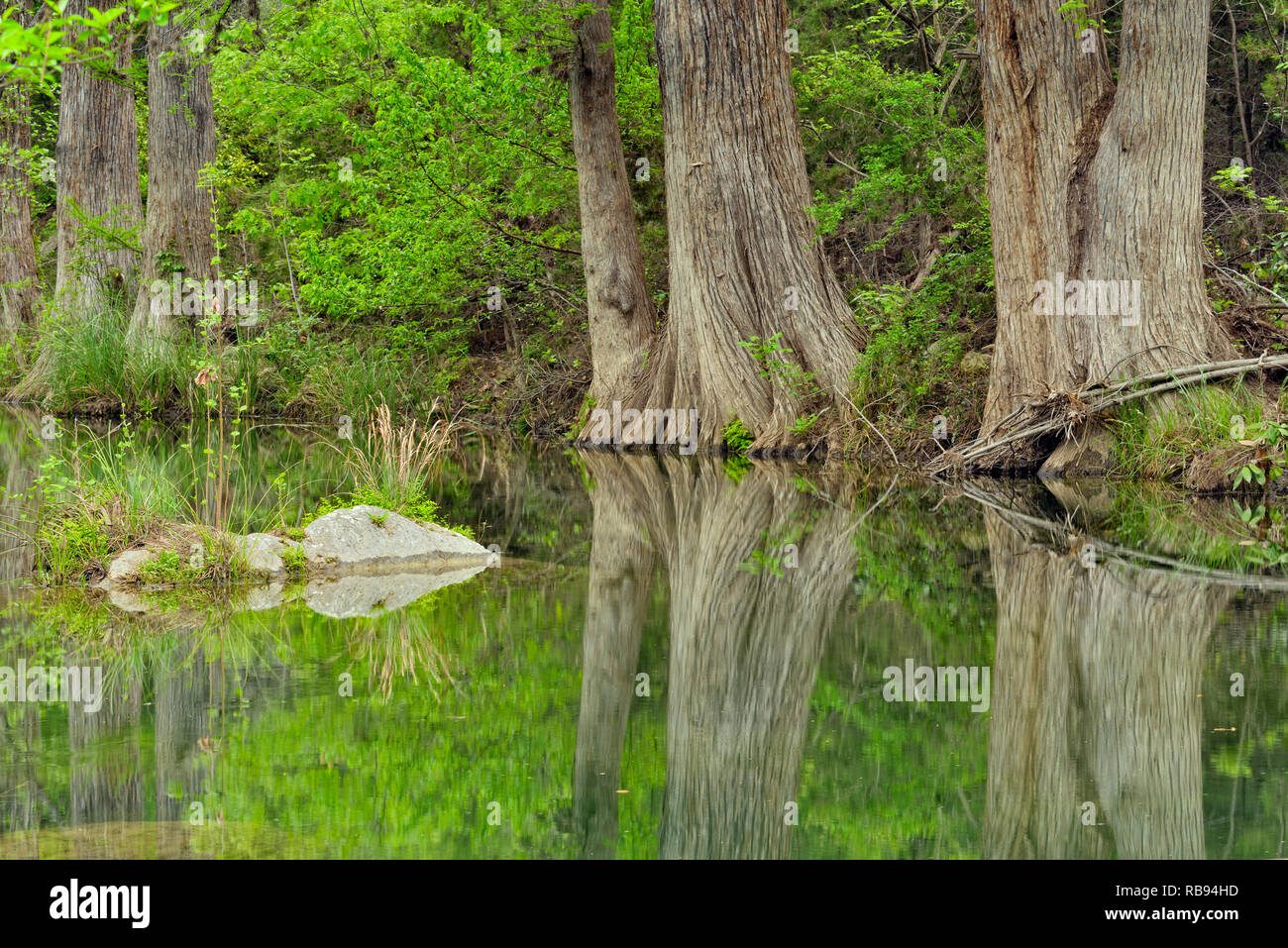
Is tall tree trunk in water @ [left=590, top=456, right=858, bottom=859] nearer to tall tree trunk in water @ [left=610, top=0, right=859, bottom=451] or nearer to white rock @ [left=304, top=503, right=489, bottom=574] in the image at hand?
white rock @ [left=304, top=503, right=489, bottom=574]

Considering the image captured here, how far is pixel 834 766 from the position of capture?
413 cm

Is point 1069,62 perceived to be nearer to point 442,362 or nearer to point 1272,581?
point 1272,581

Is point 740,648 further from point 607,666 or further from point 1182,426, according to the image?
point 1182,426

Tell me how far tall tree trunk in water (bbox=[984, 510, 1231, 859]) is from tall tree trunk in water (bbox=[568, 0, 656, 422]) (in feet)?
33.9

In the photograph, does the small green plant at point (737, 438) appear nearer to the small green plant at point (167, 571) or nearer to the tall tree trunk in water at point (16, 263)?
the small green plant at point (167, 571)

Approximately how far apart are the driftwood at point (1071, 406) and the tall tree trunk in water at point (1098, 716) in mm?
4572

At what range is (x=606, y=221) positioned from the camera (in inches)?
669

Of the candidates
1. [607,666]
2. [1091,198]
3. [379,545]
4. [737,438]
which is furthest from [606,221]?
[607,666]

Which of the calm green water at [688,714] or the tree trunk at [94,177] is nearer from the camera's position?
the calm green water at [688,714]

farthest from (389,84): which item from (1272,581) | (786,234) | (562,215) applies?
(1272,581)

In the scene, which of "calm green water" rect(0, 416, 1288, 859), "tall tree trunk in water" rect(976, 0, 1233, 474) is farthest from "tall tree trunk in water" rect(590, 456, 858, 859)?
"tall tree trunk in water" rect(976, 0, 1233, 474)

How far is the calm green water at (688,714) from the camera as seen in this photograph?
3645mm

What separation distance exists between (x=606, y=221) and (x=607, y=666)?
12159 mm

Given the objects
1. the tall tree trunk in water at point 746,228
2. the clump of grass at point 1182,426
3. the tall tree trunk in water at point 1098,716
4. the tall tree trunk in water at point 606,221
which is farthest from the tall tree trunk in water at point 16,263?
the tall tree trunk in water at point 1098,716
